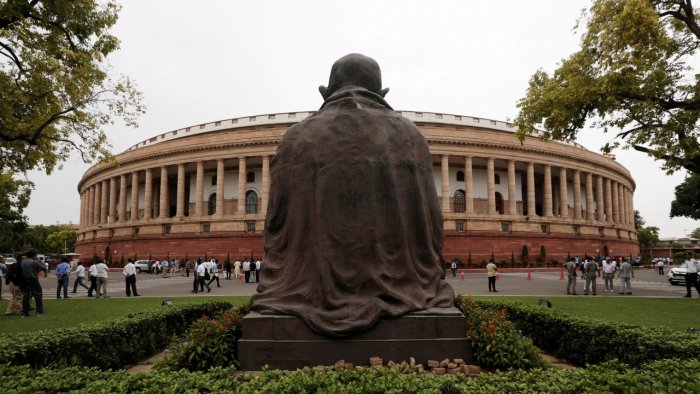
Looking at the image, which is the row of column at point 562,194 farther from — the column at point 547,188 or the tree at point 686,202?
the tree at point 686,202

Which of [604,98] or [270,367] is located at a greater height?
[604,98]

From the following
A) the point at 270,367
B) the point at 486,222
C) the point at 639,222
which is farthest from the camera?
the point at 639,222

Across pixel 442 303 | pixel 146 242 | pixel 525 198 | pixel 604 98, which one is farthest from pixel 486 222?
pixel 442 303

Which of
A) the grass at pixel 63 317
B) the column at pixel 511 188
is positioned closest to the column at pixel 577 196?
the column at pixel 511 188

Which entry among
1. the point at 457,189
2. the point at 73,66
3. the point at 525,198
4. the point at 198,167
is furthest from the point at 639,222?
the point at 73,66

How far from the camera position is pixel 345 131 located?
5.47 metres

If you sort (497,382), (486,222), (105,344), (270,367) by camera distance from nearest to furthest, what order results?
(497,382) < (270,367) < (105,344) < (486,222)

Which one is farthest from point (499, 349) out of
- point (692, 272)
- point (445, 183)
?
point (445, 183)

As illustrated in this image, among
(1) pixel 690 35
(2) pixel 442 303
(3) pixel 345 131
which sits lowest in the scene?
(2) pixel 442 303

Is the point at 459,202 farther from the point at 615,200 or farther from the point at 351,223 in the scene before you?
the point at 351,223

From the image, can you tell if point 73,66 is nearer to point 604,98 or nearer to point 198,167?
point 604,98

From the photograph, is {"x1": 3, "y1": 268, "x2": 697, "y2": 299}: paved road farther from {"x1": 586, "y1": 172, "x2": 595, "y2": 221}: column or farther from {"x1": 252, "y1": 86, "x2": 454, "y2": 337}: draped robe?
{"x1": 586, "y1": 172, "x2": 595, "y2": 221}: column

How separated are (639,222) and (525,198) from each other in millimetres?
67115

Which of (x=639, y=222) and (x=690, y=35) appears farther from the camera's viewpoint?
(x=639, y=222)
